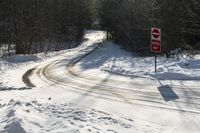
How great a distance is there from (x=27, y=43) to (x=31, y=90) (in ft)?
85.9

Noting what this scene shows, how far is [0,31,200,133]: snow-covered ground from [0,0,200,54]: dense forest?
870cm

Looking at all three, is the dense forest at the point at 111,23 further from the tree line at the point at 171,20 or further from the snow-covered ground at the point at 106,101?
the snow-covered ground at the point at 106,101

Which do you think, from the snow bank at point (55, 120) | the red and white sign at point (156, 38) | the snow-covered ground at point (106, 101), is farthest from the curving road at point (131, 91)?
the red and white sign at point (156, 38)

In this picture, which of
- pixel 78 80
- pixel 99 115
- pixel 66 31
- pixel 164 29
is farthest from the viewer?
pixel 66 31

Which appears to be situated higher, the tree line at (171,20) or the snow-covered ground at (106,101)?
the tree line at (171,20)

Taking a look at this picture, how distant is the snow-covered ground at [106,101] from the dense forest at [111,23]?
8.70 metres

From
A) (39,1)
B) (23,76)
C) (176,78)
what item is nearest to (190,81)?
(176,78)

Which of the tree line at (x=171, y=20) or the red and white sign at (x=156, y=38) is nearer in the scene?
the red and white sign at (x=156, y=38)

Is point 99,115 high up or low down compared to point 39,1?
down

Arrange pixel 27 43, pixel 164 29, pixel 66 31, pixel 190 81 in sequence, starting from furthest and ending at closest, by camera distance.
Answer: pixel 66 31, pixel 27 43, pixel 164 29, pixel 190 81

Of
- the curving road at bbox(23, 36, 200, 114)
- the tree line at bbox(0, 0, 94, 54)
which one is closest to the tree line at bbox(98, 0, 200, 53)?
the curving road at bbox(23, 36, 200, 114)

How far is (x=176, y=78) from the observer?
49.7ft

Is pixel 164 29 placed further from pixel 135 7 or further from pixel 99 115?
pixel 99 115

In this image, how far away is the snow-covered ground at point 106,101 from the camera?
8.48 metres
